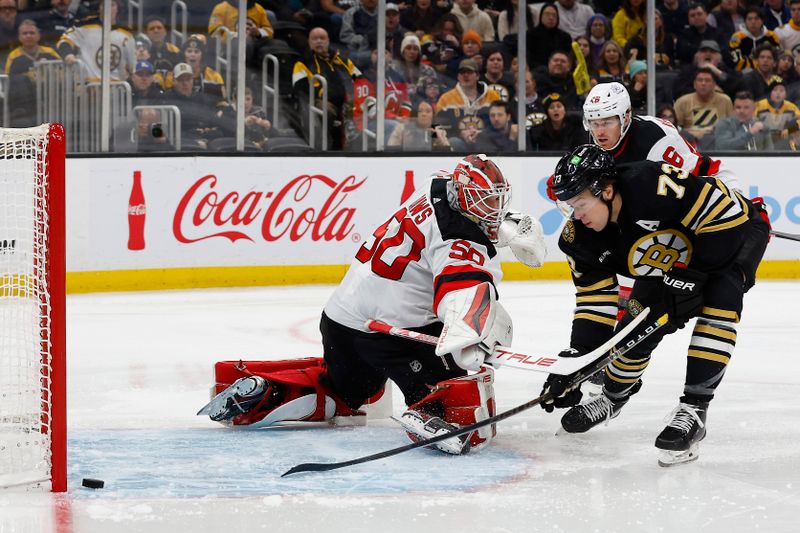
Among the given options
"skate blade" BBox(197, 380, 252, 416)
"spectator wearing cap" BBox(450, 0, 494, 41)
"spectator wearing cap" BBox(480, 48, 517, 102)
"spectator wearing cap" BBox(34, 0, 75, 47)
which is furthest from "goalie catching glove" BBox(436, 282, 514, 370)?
"spectator wearing cap" BBox(450, 0, 494, 41)

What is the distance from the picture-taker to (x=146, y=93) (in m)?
7.33

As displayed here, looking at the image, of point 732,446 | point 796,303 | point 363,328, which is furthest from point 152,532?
point 796,303

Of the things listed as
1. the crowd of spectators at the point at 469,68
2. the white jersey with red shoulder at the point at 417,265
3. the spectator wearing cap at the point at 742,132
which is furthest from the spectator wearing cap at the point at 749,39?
the white jersey with red shoulder at the point at 417,265

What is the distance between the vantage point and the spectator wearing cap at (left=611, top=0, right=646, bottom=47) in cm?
840

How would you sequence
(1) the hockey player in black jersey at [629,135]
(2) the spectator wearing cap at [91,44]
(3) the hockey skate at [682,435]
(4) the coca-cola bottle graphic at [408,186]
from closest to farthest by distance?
(3) the hockey skate at [682,435] → (1) the hockey player in black jersey at [629,135] → (2) the spectator wearing cap at [91,44] → (4) the coca-cola bottle graphic at [408,186]

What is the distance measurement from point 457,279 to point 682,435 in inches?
27.9

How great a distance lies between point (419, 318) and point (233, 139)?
4171mm

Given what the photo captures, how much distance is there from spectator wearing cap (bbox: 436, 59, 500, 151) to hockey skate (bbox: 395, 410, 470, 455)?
4.84 meters

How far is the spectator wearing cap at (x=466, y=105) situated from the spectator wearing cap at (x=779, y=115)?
5.91ft

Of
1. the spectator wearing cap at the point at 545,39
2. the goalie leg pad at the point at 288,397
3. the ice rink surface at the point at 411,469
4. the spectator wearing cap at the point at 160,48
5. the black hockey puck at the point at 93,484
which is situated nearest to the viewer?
the ice rink surface at the point at 411,469

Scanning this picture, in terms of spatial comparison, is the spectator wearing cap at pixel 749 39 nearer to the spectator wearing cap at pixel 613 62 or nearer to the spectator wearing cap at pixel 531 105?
the spectator wearing cap at pixel 613 62

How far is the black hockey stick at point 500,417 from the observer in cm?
323

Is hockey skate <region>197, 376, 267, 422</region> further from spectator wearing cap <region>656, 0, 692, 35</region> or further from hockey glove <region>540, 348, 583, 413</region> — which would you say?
spectator wearing cap <region>656, 0, 692, 35</region>

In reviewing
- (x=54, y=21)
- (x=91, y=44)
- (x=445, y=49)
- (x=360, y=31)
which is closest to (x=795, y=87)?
(x=445, y=49)
